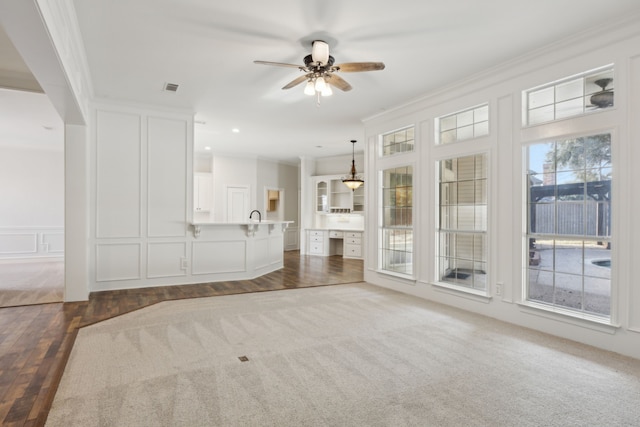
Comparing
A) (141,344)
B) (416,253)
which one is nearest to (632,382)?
(416,253)

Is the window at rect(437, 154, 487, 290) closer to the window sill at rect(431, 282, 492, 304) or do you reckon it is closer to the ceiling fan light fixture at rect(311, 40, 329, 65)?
the window sill at rect(431, 282, 492, 304)

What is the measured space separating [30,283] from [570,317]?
25.5 feet

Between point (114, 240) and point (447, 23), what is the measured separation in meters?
5.33

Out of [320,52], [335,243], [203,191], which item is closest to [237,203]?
[203,191]

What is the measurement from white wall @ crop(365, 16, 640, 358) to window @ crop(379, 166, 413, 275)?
16 cm

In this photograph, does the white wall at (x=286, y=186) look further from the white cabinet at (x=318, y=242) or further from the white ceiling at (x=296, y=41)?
the white ceiling at (x=296, y=41)

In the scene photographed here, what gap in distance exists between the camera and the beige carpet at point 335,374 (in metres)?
2.13

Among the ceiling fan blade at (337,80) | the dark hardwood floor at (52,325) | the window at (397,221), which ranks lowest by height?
the dark hardwood floor at (52,325)

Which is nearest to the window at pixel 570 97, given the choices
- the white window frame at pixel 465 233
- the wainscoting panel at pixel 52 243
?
the white window frame at pixel 465 233

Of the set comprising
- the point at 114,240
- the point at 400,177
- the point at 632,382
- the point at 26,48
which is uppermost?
the point at 26,48

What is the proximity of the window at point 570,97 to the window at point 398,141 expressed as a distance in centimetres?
175

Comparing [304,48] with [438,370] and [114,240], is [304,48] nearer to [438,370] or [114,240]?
[438,370]

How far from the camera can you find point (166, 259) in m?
5.81

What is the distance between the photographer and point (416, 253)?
17.0 feet
